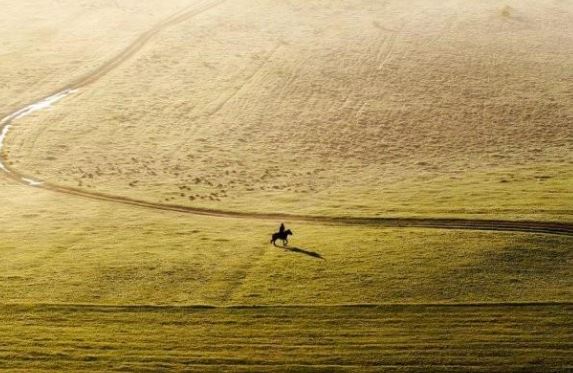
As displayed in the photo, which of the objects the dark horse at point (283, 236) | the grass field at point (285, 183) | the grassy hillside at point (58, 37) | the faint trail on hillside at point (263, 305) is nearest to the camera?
the grass field at point (285, 183)

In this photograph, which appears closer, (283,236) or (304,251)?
(304,251)

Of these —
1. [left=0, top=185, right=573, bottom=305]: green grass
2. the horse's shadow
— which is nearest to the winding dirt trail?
[left=0, top=185, right=573, bottom=305]: green grass

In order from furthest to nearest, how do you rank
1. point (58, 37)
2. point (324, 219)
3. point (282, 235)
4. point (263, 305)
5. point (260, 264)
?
point (58, 37) < point (324, 219) < point (282, 235) < point (260, 264) < point (263, 305)

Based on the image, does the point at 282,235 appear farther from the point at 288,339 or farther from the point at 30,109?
the point at 30,109

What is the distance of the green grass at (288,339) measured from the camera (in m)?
31.8

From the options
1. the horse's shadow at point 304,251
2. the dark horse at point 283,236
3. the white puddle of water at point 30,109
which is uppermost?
the white puddle of water at point 30,109

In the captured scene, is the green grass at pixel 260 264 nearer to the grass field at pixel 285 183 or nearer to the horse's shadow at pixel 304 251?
the grass field at pixel 285 183

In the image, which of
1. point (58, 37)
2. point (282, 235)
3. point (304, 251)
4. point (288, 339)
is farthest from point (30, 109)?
point (288, 339)

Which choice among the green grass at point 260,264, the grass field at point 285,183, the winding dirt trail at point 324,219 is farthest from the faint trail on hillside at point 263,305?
the winding dirt trail at point 324,219

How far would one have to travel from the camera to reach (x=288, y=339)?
33438 mm

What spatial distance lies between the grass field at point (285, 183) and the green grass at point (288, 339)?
9cm

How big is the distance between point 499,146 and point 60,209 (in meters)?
27.9

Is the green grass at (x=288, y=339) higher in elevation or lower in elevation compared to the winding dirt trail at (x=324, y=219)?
lower

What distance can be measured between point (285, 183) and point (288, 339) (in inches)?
777
